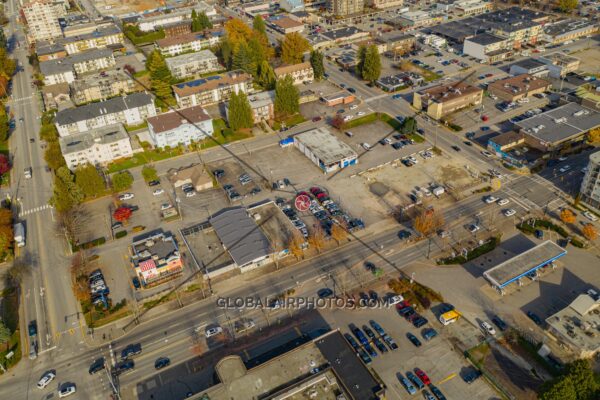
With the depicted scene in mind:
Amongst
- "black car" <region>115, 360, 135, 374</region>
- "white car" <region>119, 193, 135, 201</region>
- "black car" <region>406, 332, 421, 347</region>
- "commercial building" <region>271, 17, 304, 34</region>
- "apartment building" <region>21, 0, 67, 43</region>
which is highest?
"apartment building" <region>21, 0, 67, 43</region>

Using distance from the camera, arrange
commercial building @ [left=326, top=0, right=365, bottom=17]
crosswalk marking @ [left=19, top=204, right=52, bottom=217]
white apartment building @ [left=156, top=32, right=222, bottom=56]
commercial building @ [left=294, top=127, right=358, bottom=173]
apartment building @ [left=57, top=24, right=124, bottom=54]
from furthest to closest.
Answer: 1. commercial building @ [left=326, top=0, right=365, bottom=17]
2. apartment building @ [left=57, top=24, right=124, bottom=54]
3. white apartment building @ [left=156, top=32, right=222, bottom=56]
4. commercial building @ [left=294, top=127, right=358, bottom=173]
5. crosswalk marking @ [left=19, top=204, right=52, bottom=217]

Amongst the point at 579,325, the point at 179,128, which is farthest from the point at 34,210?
the point at 579,325

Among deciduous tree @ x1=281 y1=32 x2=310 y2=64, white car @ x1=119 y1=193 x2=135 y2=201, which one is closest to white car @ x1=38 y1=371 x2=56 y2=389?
white car @ x1=119 y1=193 x2=135 y2=201

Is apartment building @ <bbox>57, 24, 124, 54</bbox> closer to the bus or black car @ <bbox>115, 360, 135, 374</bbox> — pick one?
black car @ <bbox>115, 360, 135, 374</bbox>

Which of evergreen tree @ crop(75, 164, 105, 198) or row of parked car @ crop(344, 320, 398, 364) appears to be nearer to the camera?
row of parked car @ crop(344, 320, 398, 364)

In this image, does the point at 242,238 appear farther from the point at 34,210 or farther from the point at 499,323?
the point at 34,210

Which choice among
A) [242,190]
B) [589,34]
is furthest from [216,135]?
[589,34]
